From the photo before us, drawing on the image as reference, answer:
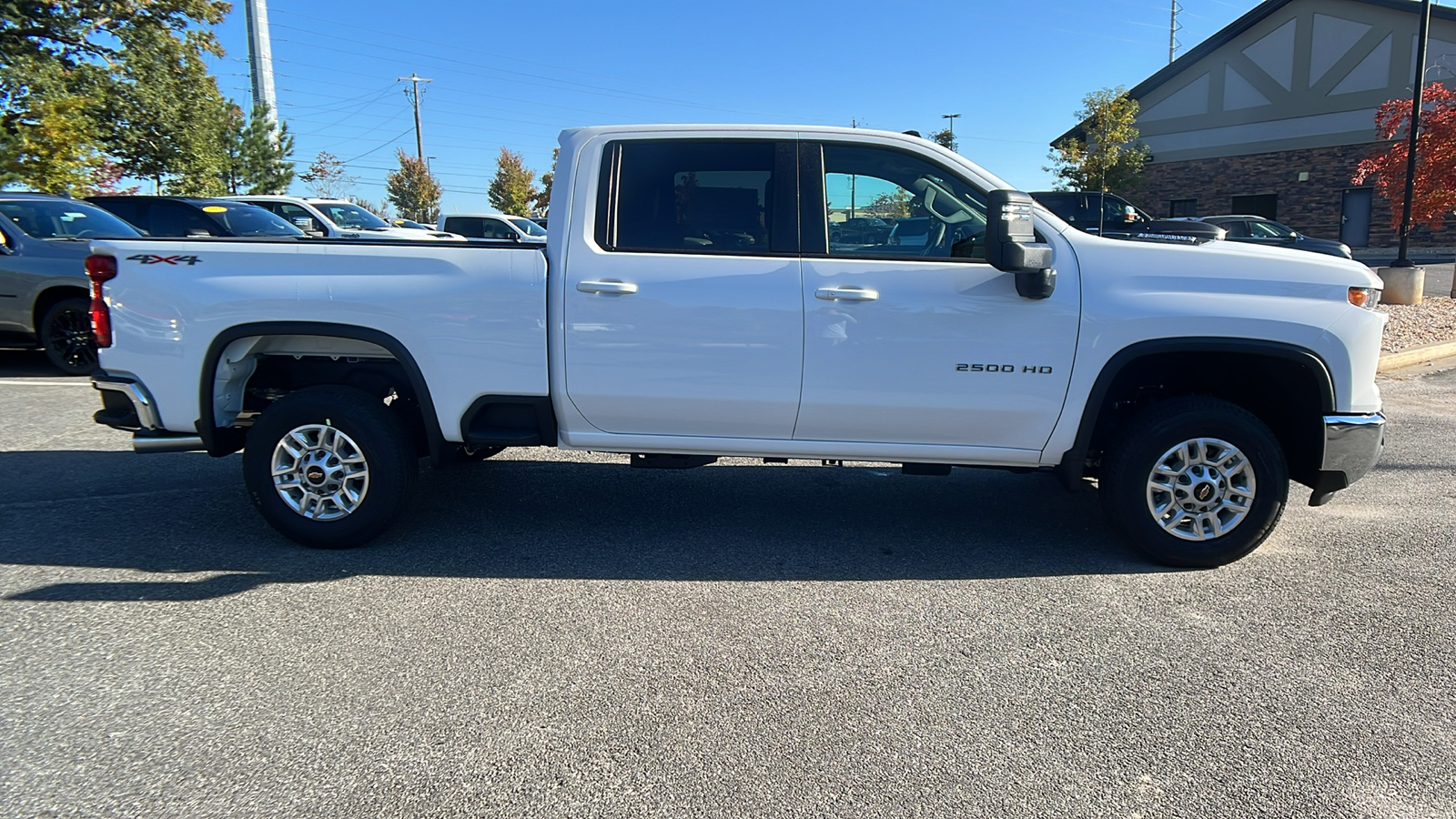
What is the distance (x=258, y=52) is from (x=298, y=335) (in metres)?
35.7

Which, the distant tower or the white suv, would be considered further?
the distant tower

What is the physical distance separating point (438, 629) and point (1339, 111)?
3714 cm

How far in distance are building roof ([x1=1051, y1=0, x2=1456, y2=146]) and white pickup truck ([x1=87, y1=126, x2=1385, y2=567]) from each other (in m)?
32.3

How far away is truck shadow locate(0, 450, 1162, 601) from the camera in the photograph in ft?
14.4

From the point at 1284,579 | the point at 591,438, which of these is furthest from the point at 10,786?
the point at 1284,579

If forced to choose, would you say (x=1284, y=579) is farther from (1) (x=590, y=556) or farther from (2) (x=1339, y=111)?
(2) (x=1339, y=111)

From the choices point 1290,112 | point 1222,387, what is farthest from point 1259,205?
point 1222,387

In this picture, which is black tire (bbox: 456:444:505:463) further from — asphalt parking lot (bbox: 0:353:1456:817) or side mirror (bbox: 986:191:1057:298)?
side mirror (bbox: 986:191:1057:298)

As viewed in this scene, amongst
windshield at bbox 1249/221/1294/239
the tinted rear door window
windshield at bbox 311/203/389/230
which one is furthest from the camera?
windshield at bbox 1249/221/1294/239

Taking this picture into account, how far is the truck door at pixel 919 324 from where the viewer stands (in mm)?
4227

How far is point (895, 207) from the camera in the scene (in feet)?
14.5

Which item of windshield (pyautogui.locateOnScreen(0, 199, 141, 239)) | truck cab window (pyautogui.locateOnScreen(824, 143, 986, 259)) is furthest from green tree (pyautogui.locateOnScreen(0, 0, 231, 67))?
truck cab window (pyautogui.locateOnScreen(824, 143, 986, 259))

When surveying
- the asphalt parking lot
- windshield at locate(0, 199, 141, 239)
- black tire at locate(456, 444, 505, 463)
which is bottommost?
the asphalt parking lot

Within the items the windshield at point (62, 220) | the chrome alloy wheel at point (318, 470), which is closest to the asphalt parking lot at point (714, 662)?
the chrome alloy wheel at point (318, 470)
